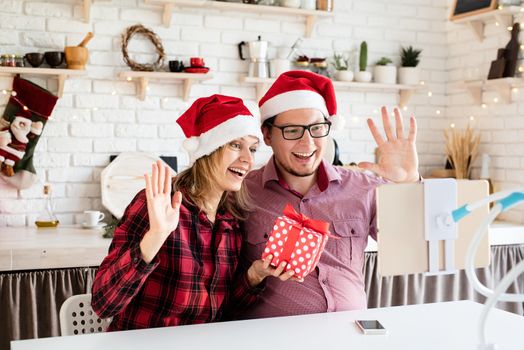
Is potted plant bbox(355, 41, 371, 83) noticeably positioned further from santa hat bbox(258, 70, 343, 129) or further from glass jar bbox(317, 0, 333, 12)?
santa hat bbox(258, 70, 343, 129)

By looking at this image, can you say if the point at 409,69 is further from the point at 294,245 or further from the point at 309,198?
the point at 294,245

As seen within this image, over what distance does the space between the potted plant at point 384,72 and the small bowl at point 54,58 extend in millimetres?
2029

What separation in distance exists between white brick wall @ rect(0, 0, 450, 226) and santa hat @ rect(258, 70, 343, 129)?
5.33 ft

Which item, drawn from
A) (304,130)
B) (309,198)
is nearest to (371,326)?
(309,198)

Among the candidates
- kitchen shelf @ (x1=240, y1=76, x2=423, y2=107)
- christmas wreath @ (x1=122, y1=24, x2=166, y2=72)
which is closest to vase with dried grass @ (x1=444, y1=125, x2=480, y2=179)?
kitchen shelf @ (x1=240, y1=76, x2=423, y2=107)

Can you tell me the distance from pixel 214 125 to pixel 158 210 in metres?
0.48

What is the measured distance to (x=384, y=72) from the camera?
14.1 feet

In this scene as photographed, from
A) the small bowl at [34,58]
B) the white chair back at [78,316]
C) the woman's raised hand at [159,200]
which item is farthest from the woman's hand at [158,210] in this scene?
the small bowl at [34,58]

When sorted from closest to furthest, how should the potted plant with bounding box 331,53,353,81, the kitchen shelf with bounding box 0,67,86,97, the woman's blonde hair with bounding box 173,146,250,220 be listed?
the woman's blonde hair with bounding box 173,146,250,220 < the kitchen shelf with bounding box 0,67,86,97 < the potted plant with bounding box 331,53,353,81

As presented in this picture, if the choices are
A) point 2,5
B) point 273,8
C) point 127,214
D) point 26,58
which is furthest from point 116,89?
point 127,214

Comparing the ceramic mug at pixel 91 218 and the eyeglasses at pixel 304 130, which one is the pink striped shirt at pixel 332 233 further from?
the ceramic mug at pixel 91 218

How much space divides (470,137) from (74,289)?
2.71m

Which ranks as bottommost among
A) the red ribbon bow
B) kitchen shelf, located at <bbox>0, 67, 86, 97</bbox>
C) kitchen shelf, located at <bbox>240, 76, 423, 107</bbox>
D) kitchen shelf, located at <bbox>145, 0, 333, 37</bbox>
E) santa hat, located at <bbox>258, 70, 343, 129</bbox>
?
the red ribbon bow

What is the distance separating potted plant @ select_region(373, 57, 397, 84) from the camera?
14.1ft
